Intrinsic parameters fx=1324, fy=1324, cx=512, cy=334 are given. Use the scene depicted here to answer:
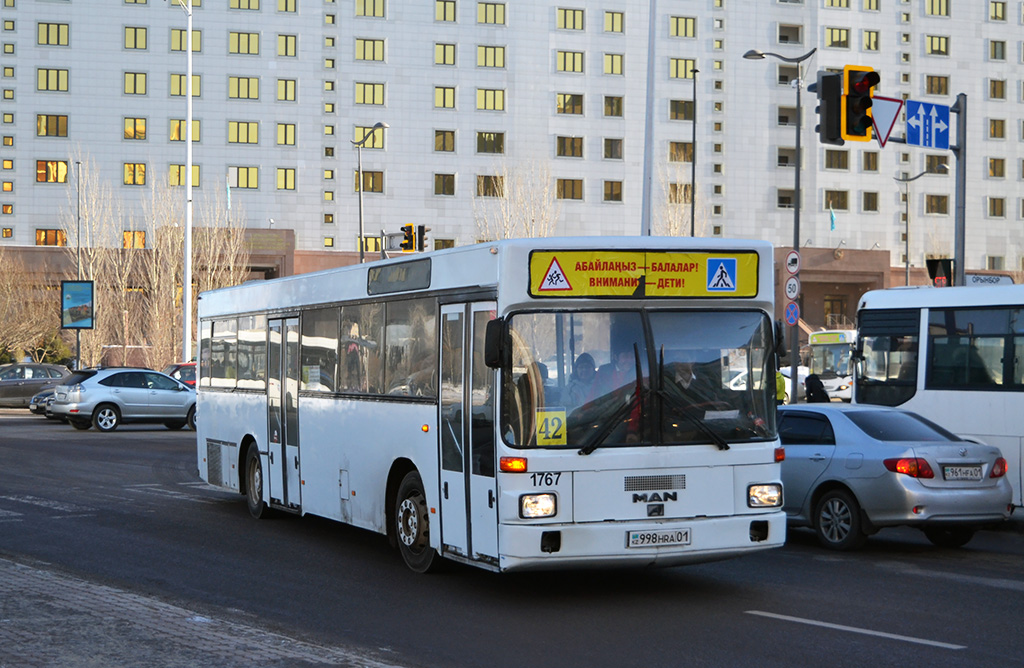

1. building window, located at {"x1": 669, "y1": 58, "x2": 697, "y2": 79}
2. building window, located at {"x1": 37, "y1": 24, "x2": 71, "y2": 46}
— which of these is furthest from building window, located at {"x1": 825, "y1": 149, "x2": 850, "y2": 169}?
building window, located at {"x1": 37, "y1": 24, "x2": 71, "y2": 46}

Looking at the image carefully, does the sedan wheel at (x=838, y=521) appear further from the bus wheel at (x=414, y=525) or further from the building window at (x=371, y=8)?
the building window at (x=371, y=8)

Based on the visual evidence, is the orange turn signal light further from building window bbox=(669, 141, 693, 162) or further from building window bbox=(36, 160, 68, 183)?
building window bbox=(36, 160, 68, 183)

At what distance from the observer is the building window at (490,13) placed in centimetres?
7562

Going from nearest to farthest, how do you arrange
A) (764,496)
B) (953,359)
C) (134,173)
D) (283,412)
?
(764,496)
(283,412)
(953,359)
(134,173)

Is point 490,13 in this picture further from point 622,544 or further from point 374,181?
point 622,544

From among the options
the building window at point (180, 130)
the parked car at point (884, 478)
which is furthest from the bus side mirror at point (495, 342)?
the building window at point (180, 130)

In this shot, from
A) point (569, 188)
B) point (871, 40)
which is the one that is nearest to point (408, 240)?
point (569, 188)

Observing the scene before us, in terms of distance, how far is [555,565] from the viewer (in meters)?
9.37

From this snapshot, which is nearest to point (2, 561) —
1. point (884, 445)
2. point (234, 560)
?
point (234, 560)

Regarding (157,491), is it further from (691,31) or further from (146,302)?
(691,31)

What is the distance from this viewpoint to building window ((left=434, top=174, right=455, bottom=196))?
7519 cm

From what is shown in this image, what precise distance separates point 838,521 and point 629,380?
4.69 metres

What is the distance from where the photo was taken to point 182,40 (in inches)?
2908

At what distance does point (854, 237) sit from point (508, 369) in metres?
72.6
